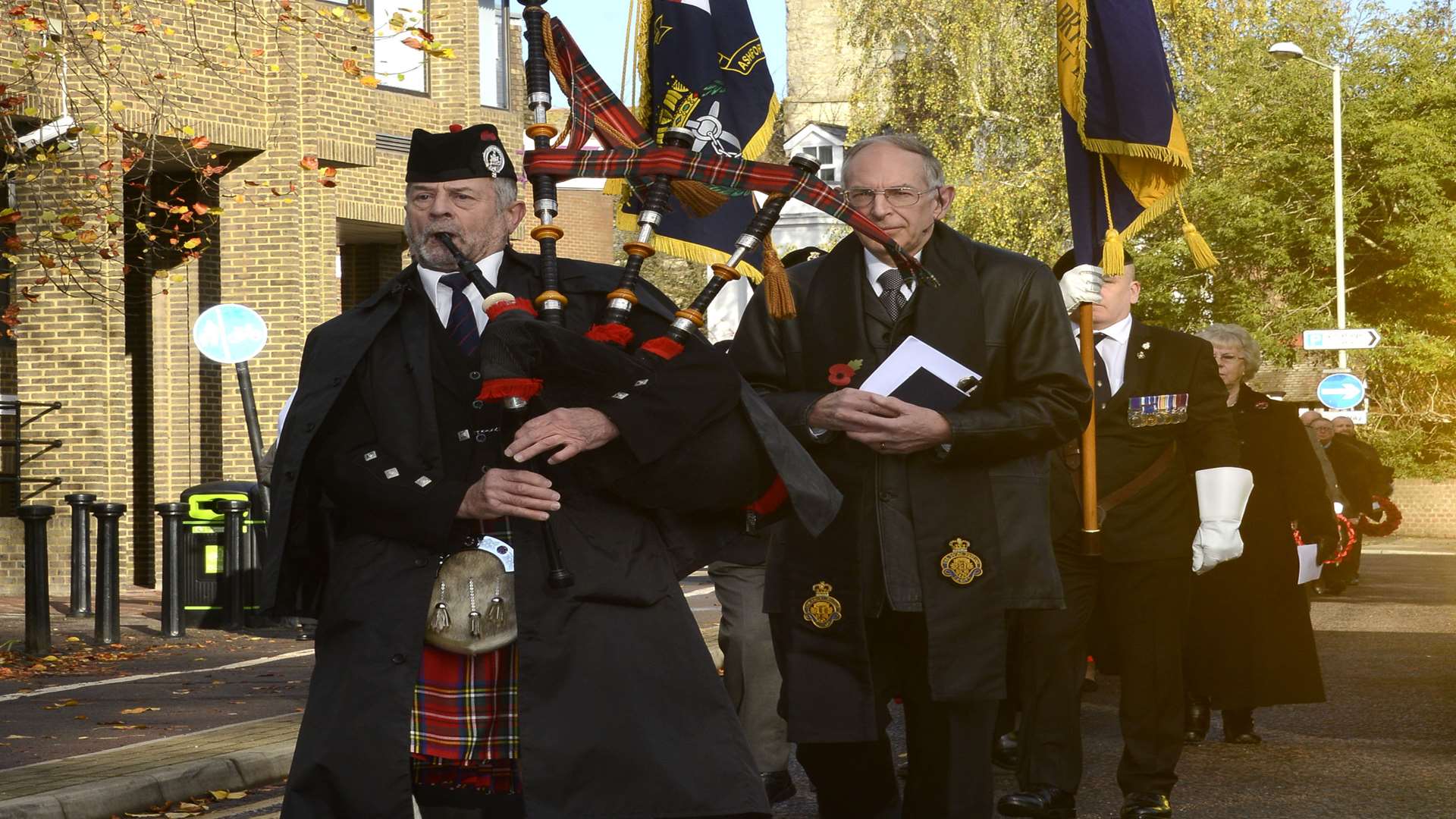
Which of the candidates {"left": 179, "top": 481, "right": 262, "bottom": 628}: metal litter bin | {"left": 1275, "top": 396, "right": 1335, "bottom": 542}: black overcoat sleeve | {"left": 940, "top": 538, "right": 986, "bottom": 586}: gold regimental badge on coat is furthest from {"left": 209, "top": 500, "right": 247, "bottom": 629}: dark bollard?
→ {"left": 940, "top": 538, "right": 986, "bottom": 586}: gold regimental badge on coat

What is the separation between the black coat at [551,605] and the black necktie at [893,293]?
1403mm

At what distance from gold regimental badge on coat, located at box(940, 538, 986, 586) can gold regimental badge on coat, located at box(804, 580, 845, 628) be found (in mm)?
287

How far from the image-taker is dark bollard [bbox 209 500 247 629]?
671 inches

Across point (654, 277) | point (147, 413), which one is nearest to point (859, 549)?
point (147, 413)

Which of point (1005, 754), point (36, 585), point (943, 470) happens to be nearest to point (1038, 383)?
point (943, 470)

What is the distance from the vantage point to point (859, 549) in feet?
17.0

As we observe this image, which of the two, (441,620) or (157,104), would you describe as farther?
(157,104)

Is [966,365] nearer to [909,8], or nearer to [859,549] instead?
[859,549]

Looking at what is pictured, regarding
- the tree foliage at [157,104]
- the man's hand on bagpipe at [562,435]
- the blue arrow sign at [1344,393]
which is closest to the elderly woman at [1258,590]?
the man's hand on bagpipe at [562,435]

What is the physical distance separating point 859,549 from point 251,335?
12.3m

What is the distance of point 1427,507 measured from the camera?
42.9 metres

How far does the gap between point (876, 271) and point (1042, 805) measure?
2.58 metres

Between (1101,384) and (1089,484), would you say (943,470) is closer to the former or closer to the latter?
(1089,484)

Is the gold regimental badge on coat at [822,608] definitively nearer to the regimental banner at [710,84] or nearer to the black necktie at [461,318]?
the black necktie at [461,318]
